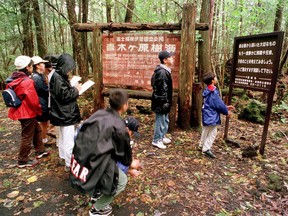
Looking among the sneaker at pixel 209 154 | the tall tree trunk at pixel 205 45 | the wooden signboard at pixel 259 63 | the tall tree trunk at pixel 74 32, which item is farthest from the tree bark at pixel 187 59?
the tall tree trunk at pixel 74 32

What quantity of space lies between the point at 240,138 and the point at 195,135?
126 centimetres

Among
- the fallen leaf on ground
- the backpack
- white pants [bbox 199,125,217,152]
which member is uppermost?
the backpack

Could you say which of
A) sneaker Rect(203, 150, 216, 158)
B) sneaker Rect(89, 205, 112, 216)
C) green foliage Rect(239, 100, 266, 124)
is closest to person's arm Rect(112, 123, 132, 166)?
sneaker Rect(89, 205, 112, 216)

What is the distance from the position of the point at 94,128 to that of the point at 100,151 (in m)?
0.26

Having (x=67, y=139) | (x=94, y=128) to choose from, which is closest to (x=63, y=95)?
(x=67, y=139)

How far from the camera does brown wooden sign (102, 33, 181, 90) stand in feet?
18.9

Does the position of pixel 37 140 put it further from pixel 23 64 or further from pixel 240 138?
pixel 240 138

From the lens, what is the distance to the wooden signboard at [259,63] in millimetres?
4277

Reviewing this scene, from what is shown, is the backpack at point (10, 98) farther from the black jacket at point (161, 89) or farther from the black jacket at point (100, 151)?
the black jacket at point (161, 89)

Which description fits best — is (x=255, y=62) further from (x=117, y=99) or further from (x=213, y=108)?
(x=117, y=99)

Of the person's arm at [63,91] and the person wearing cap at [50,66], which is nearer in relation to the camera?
the person's arm at [63,91]

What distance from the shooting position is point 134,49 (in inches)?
240

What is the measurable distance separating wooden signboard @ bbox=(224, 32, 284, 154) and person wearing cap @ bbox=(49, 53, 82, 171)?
3.85 m

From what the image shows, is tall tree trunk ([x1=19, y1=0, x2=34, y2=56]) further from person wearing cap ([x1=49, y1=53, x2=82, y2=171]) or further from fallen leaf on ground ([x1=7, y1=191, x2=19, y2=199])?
fallen leaf on ground ([x1=7, y1=191, x2=19, y2=199])
